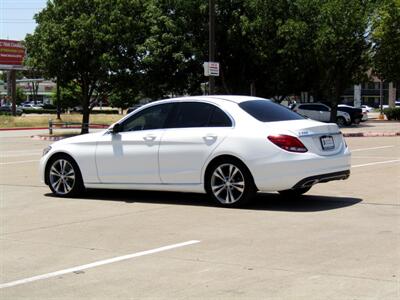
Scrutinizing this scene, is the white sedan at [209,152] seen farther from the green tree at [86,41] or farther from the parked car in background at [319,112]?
the parked car in background at [319,112]

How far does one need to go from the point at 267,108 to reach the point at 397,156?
9.39 m

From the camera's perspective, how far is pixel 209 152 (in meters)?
9.49

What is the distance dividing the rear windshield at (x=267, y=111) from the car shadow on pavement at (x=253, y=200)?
1.30m

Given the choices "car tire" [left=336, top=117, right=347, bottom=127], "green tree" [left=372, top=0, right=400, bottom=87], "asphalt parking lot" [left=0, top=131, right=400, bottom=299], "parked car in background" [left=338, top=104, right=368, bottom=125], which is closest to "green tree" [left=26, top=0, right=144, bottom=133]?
"green tree" [left=372, top=0, right=400, bottom=87]

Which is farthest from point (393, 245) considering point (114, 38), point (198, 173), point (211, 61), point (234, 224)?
point (114, 38)

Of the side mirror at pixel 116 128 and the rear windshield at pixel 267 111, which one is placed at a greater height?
the rear windshield at pixel 267 111

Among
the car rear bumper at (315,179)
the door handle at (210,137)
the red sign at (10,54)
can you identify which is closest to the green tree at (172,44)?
the door handle at (210,137)

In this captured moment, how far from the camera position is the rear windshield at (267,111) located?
9656 mm

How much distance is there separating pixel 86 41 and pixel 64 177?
2390 cm

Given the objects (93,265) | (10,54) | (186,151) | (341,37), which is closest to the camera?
(93,265)

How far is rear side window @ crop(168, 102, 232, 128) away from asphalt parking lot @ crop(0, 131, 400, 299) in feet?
4.06

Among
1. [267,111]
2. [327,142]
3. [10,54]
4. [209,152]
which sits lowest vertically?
[209,152]

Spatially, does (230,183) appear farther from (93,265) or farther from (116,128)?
(93,265)

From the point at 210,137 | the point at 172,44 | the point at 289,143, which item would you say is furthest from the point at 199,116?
the point at 172,44
